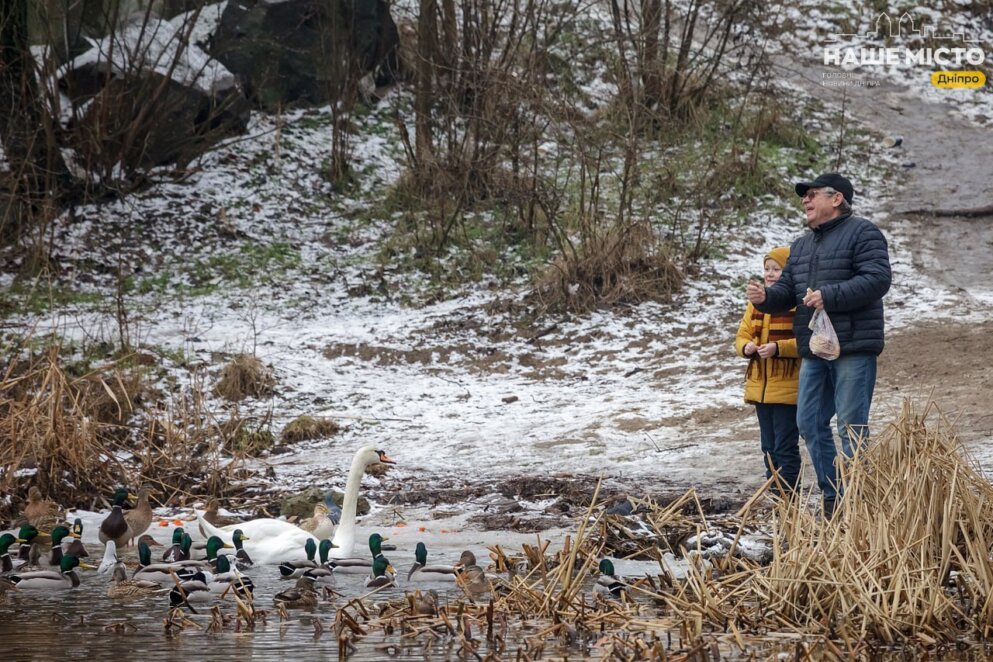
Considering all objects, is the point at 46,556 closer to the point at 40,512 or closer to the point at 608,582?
the point at 40,512

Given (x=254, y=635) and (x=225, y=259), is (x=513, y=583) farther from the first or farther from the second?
(x=225, y=259)

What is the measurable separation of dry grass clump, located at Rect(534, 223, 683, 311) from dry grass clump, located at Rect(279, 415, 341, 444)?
404 cm

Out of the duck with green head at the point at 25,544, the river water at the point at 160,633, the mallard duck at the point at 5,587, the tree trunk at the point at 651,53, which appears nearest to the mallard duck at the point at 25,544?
the duck with green head at the point at 25,544

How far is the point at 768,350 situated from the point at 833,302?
0.80 metres

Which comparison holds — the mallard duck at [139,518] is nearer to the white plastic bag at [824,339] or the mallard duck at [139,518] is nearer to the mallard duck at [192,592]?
the mallard duck at [192,592]

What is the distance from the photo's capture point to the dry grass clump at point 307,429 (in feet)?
37.5

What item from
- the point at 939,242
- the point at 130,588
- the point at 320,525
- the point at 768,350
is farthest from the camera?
the point at 939,242

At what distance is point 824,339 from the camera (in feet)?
23.3

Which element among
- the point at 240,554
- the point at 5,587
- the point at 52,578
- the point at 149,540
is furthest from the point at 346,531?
the point at 5,587

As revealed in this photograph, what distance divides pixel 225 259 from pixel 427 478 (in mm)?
7621

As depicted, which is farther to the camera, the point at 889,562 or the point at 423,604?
the point at 423,604

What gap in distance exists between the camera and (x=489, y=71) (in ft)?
54.1

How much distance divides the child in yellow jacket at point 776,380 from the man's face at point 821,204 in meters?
0.57

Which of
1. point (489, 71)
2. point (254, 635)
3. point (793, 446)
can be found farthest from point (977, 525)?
point (489, 71)
